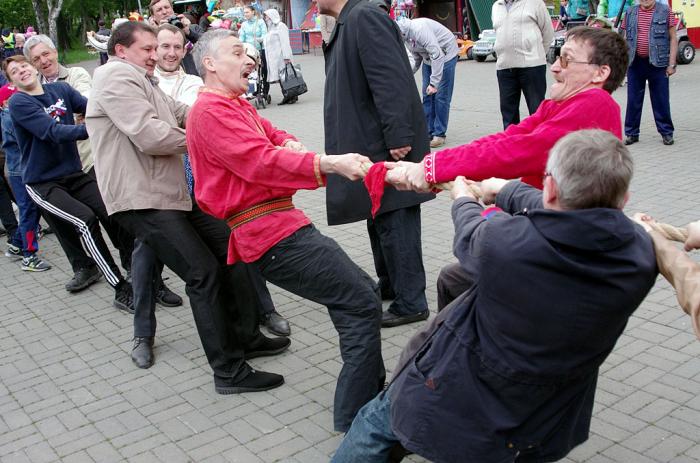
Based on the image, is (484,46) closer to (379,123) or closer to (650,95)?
(650,95)

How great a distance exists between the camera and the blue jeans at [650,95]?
9.47 meters

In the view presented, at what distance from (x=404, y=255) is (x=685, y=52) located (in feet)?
44.0

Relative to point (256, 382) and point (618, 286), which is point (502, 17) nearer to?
point (256, 382)

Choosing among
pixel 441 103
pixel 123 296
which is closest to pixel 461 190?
pixel 123 296

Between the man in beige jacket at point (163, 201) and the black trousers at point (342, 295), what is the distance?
0.83 meters

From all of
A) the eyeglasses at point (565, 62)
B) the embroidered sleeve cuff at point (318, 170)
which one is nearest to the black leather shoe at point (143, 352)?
the embroidered sleeve cuff at point (318, 170)

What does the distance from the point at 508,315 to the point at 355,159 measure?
1370 millimetres

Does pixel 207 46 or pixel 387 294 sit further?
pixel 387 294

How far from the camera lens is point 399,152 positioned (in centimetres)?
485

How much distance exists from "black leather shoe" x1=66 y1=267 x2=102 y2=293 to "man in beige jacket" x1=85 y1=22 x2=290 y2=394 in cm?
216

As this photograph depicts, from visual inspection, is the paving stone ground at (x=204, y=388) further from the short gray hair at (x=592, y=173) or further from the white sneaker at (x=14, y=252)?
the white sneaker at (x=14, y=252)

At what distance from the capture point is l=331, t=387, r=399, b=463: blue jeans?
9.29ft

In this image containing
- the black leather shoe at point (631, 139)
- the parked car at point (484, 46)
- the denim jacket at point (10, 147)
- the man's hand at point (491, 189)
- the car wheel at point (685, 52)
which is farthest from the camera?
the parked car at point (484, 46)

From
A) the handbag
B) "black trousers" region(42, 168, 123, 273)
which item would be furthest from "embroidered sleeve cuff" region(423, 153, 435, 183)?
the handbag
